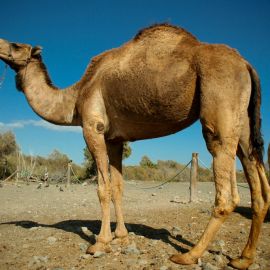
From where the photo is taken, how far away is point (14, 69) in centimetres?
762

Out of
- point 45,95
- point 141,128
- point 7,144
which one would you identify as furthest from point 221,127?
point 7,144

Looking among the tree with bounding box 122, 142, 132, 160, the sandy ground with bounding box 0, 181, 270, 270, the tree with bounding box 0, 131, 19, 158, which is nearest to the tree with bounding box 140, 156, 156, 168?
the tree with bounding box 122, 142, 132, 160

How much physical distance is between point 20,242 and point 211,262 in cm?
343

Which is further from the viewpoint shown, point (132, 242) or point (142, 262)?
point (132, 242)

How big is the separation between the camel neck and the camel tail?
336 centimetres

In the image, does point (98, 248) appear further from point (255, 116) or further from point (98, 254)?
point (255, 116)

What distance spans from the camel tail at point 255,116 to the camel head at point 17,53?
4.65m

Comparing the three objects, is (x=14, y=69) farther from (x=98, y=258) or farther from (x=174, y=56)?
(x=98, y=258)

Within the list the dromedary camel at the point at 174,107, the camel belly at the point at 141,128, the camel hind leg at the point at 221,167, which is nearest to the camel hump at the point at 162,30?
the dromedary camel at the point at 174,107

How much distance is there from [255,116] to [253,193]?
1.11m

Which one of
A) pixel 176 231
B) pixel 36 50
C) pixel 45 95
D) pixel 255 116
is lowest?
pixel 176 231

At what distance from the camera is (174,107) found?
5031mm

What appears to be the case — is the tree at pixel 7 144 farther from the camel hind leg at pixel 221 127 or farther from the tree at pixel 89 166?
the camel hind leg at pixel 221 127

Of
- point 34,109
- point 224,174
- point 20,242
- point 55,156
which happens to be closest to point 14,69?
point 34,109
